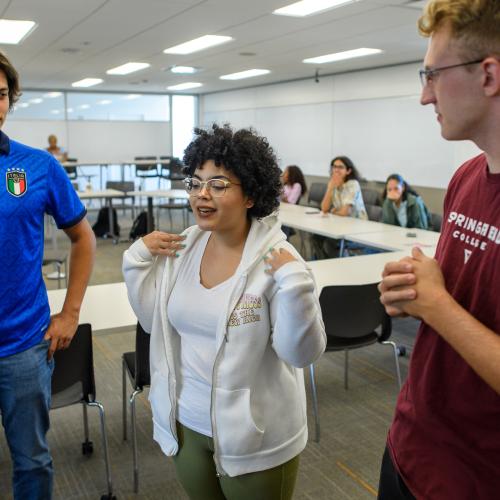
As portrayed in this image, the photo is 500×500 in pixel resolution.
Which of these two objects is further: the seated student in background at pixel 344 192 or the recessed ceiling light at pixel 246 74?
the recessed ceiling light at pixel 246 74

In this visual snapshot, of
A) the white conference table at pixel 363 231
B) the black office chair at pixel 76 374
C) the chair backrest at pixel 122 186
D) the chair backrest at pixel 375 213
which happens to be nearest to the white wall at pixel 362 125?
the chair backrest at pixel 375 213

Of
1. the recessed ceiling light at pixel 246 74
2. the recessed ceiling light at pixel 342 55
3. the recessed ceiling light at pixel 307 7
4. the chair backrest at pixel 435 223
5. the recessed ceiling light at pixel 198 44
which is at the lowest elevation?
the chair backrest at pixel 435 223

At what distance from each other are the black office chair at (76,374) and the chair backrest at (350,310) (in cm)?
124

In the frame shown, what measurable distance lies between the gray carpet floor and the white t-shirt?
120 centimetres

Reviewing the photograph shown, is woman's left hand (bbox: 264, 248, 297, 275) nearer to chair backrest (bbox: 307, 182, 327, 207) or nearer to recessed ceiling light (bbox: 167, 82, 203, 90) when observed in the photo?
chair backrest (bbox: 307, 182, 327, 207)

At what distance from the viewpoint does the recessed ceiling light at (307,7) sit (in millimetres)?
4785

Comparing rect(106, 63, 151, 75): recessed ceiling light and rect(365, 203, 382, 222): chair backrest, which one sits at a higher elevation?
rect(106, 63, 151, 75): recessed ceiling light

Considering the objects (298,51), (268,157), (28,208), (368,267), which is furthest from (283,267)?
(298,51)

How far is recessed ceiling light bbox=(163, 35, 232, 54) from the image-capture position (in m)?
6.42

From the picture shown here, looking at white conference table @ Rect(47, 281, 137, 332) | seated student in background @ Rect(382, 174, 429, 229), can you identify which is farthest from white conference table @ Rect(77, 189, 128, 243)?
white conference table @ Rect(47, 281, 137, 332)

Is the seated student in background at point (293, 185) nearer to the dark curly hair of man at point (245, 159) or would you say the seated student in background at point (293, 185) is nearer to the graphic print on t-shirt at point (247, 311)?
the dark curly hair of man at point (245, 159)

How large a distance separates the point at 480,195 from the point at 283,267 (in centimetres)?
51

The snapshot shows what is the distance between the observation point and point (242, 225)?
159cm

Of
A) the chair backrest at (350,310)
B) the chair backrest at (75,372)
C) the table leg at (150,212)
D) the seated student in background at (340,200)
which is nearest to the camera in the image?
the chair backrest at (75,372)
